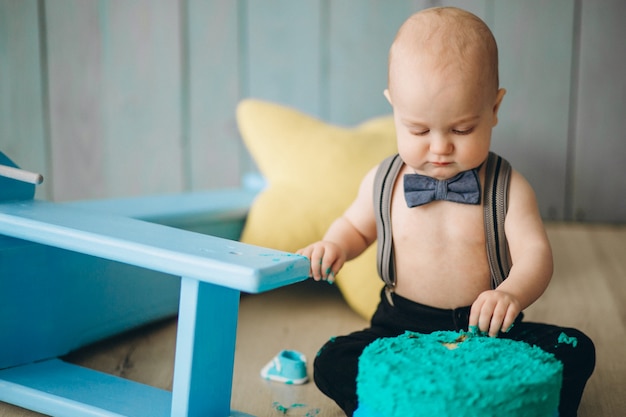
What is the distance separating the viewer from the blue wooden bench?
64cm

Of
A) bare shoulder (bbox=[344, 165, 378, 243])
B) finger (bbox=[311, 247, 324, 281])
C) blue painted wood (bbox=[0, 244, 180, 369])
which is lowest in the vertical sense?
blue painted wood (bbox=[0, 244, 180, 369])

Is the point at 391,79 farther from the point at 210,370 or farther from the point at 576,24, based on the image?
the point at 576,24

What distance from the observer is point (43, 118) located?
1.67 m

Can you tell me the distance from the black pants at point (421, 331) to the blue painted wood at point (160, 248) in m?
0.14

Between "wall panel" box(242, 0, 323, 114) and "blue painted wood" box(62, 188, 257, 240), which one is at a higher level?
"wall panel" box(242, 0, 323, 114)

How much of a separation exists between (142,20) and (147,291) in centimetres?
84

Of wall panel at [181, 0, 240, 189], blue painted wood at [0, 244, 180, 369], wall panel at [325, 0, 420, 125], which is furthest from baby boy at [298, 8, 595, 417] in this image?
wall panel at [181, 0, 240, 189]

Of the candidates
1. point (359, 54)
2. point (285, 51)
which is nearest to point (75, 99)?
point (285, 51)

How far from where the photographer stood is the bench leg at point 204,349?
640 mm

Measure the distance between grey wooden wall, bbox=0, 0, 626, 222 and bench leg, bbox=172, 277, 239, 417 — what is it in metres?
0.93

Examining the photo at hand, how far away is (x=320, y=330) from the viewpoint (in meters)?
1.04

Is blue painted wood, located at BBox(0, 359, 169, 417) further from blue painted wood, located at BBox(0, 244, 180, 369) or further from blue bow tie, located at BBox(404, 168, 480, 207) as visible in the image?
blue bow tie, located at BBox(404, 168, 480, 207)

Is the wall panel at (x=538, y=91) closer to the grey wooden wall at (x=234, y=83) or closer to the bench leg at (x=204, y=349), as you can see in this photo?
the grey wooden wall at (x=234, y=83)

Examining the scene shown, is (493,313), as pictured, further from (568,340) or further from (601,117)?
(601,117)
